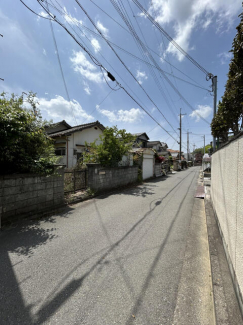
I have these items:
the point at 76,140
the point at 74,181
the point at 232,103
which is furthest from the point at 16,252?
the point at 76,140

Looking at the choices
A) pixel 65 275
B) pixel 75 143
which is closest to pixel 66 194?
pixel 65 275

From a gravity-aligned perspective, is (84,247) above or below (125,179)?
below

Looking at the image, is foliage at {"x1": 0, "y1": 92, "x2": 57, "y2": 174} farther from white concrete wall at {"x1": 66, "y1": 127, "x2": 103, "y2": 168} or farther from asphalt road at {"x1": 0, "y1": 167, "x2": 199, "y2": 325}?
white concrete wall at {"x1": 66, "y1": 127, "x2": 103, "y2": 168}

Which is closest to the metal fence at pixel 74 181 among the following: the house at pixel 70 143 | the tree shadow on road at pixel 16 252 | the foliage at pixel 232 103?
the tree shadow on road at pixel 16 252

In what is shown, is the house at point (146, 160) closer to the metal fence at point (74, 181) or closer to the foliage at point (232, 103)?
the metal fence at point (74, 181)

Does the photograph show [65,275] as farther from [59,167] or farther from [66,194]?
[66,194]

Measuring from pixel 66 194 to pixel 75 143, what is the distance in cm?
685

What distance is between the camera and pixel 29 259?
2.58 metres

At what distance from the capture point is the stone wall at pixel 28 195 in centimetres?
388

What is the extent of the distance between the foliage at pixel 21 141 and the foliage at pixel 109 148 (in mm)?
3284

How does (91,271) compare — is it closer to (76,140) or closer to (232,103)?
(232,103)

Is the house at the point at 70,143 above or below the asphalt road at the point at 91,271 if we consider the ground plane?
above

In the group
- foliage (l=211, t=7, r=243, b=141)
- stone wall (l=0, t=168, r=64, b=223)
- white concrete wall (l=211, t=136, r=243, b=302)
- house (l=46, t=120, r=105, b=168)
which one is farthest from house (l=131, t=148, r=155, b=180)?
white concrete wall (l=211, t=136, r=243, b=302)

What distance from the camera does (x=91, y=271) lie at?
2.31 m
